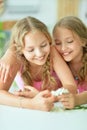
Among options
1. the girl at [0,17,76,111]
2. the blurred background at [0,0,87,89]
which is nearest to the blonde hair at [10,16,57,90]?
the girl at [0,17,76,111]

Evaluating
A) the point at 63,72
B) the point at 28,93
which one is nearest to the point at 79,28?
the point at 63,72

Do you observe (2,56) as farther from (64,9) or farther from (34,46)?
(64,9)

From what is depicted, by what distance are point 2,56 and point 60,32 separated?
20cm

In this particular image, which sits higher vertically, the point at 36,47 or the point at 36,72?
the point at 36,47

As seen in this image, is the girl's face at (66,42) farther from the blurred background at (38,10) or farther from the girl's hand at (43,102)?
the girl's hand at (43,102)

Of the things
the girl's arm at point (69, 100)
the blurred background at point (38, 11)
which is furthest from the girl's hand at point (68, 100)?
the blurred background at point (38, 11)

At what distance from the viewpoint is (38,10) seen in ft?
3.66

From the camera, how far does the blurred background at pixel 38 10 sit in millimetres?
1086

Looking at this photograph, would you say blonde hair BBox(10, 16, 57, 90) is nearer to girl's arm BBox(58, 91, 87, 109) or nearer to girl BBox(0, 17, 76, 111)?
girl BBox(0, 17, 76, 111)

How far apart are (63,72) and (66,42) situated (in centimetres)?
12

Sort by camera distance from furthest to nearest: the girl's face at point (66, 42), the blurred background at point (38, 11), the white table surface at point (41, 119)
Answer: the blurred background at point (38, 11) < the girl's face at point (66, 42) < the white table surface at point (41, 119)

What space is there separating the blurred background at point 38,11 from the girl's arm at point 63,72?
15cm

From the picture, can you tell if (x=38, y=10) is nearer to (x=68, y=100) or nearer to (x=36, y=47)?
(x=36, y=47)

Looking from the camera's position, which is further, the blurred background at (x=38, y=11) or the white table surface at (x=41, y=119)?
the blurred background at (x=38, y=11)
